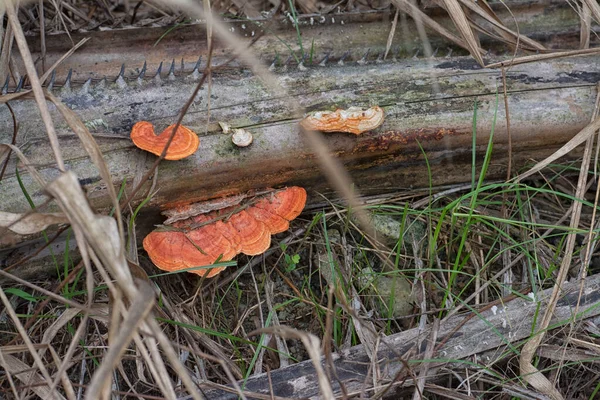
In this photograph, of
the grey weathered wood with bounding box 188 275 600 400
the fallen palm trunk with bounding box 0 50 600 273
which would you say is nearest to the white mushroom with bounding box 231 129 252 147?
the fallen palm trunk with bounding box 0 50 600 273

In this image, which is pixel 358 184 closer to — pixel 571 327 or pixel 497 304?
pixel 497 304

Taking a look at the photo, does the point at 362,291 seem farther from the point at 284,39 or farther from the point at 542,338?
the point at 284,39

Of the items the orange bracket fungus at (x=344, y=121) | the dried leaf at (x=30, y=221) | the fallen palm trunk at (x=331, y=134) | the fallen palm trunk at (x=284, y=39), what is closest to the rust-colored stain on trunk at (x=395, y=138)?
the fallen palm trunk at (x=331, y=134)

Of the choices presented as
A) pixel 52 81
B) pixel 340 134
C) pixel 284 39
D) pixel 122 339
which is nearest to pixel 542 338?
pixel 340 134

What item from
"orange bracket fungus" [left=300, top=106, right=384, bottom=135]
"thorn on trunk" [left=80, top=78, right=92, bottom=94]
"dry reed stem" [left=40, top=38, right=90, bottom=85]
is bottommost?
"orange bracket fungus" [left=300, top=106, right=384, bottom=135]

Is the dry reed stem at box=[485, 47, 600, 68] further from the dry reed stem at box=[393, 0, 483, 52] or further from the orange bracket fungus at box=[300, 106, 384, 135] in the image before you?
the orange bracket fungus at box=[300, 106, 384, 135]
